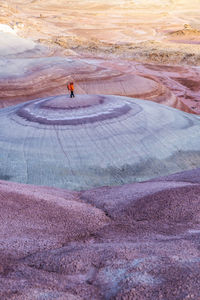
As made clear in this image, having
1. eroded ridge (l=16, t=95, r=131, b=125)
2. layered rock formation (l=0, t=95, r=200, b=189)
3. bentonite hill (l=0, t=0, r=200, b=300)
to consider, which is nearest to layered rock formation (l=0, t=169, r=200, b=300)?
bentonite hill (l=0, t=0, r=200, b=300)

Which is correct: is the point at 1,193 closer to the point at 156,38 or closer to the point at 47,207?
the point at 47,207

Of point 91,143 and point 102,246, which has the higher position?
point 102,246

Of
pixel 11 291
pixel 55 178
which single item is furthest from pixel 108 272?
pixel 55 178

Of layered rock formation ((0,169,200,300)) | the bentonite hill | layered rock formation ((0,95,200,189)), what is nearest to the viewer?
layered rock formation ((0,169,200,300))

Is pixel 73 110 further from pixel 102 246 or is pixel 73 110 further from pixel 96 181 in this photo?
pixel 102 246

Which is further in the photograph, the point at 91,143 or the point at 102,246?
the point at 91,143

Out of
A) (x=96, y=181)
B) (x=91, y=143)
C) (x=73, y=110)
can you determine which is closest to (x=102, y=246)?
(x=96, y=181)

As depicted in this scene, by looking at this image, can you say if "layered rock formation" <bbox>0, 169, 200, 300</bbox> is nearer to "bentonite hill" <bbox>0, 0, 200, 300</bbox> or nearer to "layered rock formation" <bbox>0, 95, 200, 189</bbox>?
"bentonite hill" <bbox>0, 0, 200, 300</bbox>
